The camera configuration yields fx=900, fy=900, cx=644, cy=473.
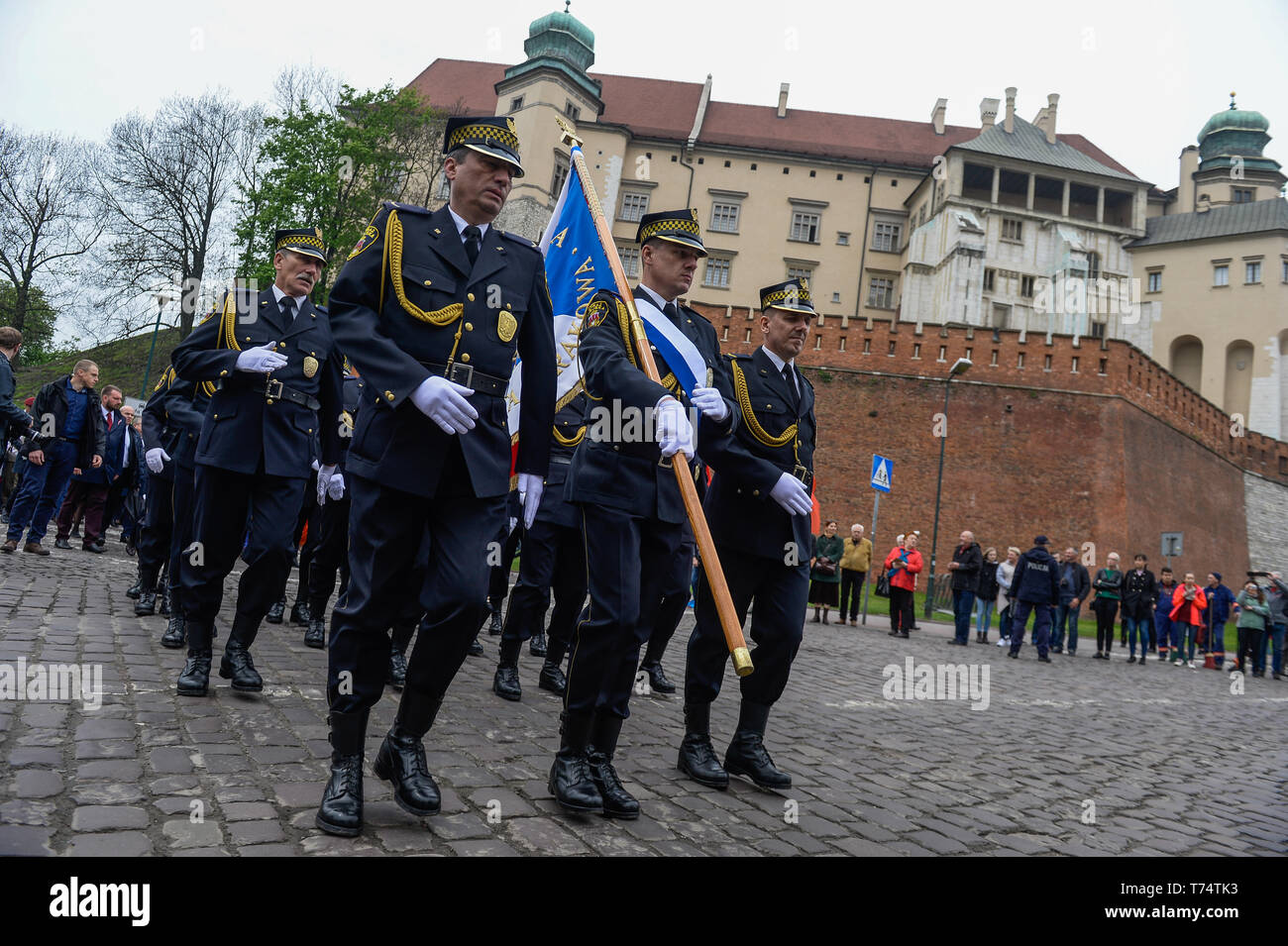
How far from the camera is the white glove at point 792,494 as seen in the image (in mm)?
4230

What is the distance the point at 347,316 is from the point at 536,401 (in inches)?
32.3

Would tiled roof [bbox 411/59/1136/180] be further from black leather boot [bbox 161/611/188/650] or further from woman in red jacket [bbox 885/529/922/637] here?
black leather boot [bbox 161/611/188/650]

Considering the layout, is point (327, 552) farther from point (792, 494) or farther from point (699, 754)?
point (792, 494)

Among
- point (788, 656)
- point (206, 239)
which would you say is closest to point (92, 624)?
point (788, 656)

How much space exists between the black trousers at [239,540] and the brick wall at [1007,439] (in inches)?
1223

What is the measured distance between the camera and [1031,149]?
54375 mm

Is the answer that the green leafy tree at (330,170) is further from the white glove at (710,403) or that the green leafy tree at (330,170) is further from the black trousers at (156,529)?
the white glove at (710,403)

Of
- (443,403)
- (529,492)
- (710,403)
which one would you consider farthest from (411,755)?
(710,403)

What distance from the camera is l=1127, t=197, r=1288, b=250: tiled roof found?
5300 cm

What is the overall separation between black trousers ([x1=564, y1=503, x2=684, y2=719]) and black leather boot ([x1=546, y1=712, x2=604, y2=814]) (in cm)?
6

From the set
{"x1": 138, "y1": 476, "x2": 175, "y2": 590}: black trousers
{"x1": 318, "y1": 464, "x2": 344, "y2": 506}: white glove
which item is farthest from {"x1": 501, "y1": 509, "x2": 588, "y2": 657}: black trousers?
{"x1": 138, "y1": 476, "x2": 175, "y2": 590}: black trousers

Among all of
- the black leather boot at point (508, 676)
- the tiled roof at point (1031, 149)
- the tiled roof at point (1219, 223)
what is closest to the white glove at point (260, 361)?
the black leather boot at point (508, 676)
